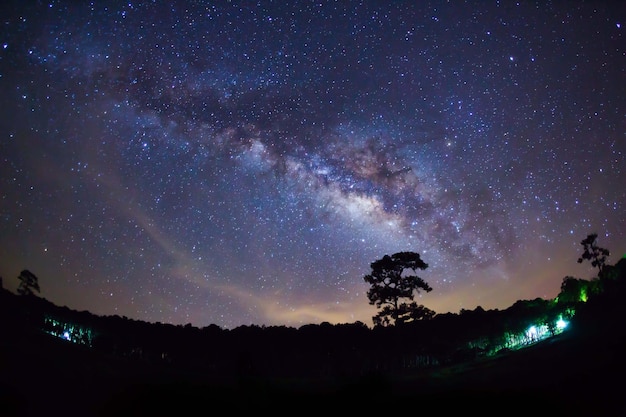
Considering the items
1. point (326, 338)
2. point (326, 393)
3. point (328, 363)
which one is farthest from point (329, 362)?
point (326, 393)

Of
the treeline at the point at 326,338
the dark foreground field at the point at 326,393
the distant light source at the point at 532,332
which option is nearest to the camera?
the dark foreground field at the point at 326,393

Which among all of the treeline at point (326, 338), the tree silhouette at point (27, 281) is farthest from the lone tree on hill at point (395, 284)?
the tree silhouette at point (27, 281)

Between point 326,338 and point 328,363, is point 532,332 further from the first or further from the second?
point 326,338

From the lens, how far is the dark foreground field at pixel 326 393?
595 inches

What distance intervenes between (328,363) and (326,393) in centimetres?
1565

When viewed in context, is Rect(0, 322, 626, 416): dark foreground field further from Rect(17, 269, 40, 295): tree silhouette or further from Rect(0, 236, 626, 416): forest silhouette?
Rect(17, 269, 40, 295): tree silhouette

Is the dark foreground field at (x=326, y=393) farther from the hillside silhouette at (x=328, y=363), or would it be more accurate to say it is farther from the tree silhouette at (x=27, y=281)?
the tree silhouette at (x=27, y=281)

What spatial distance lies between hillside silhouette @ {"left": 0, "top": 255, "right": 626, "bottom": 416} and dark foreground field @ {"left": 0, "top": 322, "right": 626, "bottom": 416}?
0.07 meters

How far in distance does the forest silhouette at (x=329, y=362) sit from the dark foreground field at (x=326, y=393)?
7 centimetres

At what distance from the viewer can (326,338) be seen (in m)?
36.8

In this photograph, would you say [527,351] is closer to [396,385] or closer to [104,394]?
[396,385]

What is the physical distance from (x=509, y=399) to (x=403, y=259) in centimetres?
1972

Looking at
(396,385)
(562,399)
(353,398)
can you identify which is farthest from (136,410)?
(562,399)

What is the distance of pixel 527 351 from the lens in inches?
992
